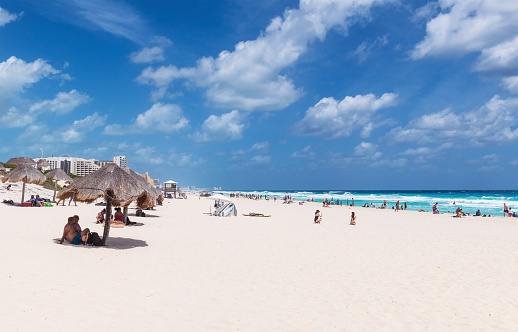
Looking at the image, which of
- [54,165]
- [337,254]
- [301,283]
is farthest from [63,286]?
[54,165]

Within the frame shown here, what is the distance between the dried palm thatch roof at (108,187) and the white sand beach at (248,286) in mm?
1535

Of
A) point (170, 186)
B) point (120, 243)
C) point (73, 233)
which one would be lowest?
point (120, 243)

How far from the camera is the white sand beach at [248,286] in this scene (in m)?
5.30

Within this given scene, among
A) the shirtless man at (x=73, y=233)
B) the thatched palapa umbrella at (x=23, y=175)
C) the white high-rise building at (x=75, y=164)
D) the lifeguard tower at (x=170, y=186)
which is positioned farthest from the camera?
the white high-rise building at (x=75, y=164)

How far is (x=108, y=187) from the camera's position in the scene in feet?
31.9

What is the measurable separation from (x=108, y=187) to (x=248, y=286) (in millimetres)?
5139

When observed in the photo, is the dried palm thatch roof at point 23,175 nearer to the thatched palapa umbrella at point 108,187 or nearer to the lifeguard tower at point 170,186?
the thatched palapa umbrella at point 108,187

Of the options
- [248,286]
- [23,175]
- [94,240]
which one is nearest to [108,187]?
[94,240]

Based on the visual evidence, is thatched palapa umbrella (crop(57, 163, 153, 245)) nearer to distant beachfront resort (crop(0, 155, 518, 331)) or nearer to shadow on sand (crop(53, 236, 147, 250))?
distant beachfront resort (crop(0, 155, 518, 331))

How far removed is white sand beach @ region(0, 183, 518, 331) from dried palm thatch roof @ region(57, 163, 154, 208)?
60.4 inches

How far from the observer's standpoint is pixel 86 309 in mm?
5379

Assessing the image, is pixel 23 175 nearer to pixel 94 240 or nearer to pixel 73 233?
pixel 73 233

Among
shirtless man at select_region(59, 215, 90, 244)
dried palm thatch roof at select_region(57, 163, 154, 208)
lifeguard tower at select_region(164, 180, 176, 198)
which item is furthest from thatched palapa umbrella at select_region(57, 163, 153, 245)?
lifeguard tower at select_region(164, 180, 176, 198)

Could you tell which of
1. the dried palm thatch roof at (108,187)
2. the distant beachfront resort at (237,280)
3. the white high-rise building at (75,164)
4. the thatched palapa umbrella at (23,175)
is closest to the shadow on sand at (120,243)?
the distant beachfront resort at (237,280)
